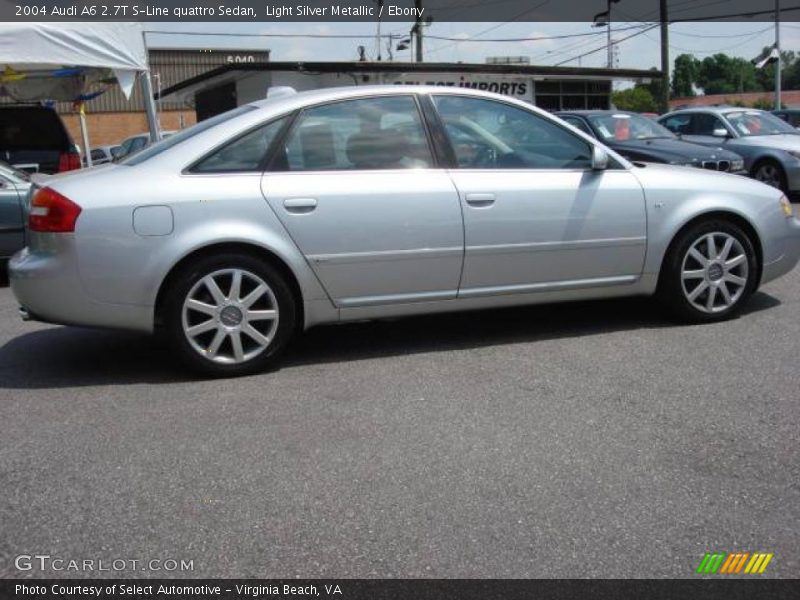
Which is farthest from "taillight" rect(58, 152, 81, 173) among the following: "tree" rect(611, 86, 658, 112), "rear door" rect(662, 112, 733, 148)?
"tree" rect(611, 86, 658, 112)

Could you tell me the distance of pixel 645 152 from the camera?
10.8 meters

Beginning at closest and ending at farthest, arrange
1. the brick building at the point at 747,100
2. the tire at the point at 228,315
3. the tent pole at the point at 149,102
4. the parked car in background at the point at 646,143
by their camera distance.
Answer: the tire at the point at 228,315, the parked car in background at the point at 646,143, the tent pole at the point at 149,102, the brick building at the point at 747,100

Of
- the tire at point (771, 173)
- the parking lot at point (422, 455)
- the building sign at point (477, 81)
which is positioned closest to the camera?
the parking lot at point (422, 455)

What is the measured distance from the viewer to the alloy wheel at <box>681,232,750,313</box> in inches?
214

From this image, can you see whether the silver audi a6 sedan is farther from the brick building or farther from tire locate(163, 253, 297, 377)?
the brick building

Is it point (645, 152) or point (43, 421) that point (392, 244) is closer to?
point (43, 421)

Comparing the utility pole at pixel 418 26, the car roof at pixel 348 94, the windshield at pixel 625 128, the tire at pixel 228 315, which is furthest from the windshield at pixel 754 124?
the utility pole at pixel 418 26

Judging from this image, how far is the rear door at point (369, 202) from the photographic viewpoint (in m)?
4.65

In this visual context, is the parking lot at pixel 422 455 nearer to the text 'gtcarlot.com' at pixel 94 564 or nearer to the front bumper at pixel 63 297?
the text 'gtcarlot.com' at pixel 94 564

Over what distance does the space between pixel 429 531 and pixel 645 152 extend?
29.1 feet

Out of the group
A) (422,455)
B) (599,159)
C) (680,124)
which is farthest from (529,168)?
(680,124)
